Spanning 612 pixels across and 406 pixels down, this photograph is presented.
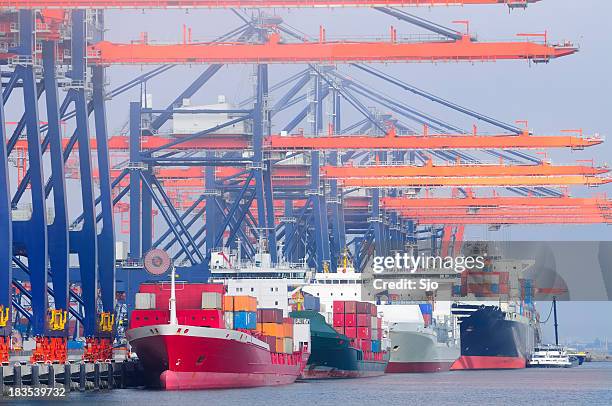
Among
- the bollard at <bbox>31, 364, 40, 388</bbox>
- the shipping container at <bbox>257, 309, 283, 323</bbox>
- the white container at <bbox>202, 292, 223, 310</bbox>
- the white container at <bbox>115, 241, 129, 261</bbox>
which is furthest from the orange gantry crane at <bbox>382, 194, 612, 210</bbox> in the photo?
the bollard at <bbox>31, 364, 40, 388</bbox>

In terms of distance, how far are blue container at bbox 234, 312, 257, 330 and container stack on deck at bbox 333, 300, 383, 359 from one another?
613 inches

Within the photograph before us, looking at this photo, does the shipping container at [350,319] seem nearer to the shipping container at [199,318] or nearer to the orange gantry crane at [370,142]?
the orange gantry crane at [370,142]

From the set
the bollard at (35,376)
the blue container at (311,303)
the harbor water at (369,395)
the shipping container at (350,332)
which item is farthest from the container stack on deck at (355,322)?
the bollard at (35,376)

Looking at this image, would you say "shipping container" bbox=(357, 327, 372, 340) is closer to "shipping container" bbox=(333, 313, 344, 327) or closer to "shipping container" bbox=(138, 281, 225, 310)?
"shipping container" bbox=(333, 313, 344, 327)

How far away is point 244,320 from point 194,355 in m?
3.54

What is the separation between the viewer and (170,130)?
218ft

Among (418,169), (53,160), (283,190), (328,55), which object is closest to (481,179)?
(418,169)

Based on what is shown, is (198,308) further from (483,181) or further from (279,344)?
(483,181)

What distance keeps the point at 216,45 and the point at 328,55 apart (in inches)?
156

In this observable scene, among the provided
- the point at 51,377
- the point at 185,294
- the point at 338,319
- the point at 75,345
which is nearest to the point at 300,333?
the point at 338,319

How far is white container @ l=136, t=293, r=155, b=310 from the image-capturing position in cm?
4703

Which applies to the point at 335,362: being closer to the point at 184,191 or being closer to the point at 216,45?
the point at 216,45

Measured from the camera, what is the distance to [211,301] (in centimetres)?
4669

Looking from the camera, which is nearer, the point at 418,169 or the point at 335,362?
the point at 335,362
